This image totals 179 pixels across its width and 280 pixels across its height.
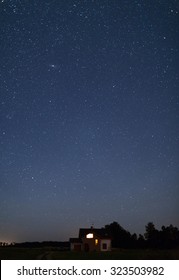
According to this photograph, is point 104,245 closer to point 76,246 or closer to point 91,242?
point 91,242

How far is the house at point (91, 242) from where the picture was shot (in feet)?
182

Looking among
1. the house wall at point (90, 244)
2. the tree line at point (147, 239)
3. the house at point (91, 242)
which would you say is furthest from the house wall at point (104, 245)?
the tree line at point (147, 239)

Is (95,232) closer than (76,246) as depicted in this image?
No

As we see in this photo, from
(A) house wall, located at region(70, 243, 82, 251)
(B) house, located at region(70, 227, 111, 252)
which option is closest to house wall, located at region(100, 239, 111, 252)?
(B) house, located at region(70, 227, 111, 252)

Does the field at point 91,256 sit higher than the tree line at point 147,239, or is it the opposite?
the tree line at point 147,239

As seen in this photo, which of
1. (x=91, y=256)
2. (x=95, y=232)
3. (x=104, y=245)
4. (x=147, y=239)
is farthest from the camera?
(x=147, y=239)

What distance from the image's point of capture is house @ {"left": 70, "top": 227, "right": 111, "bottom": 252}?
182ft

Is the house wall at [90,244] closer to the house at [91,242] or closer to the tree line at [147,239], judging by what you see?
the house at [91,242]

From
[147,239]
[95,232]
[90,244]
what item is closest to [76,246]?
[90,244]

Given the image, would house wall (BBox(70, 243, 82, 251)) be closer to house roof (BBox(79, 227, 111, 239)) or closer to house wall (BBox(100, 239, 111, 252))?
house roof (BBox(79, 227, 111, 239))

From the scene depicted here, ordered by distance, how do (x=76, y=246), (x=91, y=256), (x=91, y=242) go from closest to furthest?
(x=91, y=256), (x=76, y=246), (x=91, y=242)

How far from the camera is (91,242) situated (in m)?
57.1
